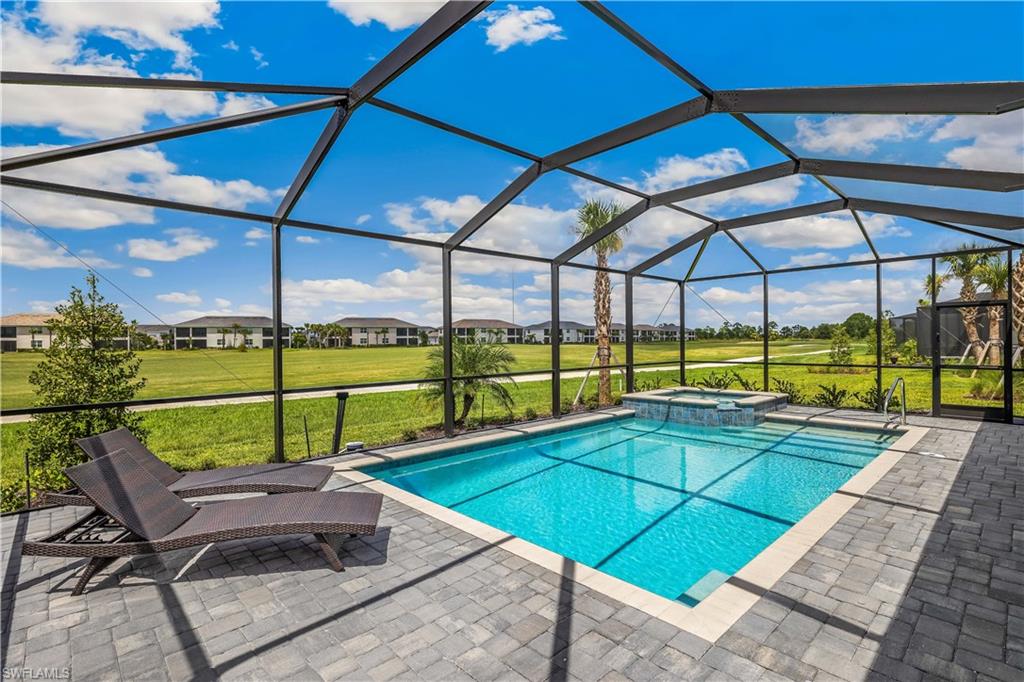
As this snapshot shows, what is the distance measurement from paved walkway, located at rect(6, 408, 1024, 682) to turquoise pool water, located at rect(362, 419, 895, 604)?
1.11 meters

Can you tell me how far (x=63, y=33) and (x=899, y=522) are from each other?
336 inches

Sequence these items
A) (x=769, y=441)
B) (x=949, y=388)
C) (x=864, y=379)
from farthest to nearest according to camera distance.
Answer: (x=864, y=379) → (x=949, y=388) → (x=769, y=441)

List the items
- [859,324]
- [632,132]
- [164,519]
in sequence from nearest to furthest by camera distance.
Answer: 1. [164,519]
2. [632,132]
3. [859,324]

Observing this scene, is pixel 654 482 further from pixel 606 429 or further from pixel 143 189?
pixel 143 189

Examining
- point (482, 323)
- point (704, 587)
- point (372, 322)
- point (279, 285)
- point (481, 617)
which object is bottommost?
point (704, 587)

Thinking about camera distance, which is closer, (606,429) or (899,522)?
(899,522)

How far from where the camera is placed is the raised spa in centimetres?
1026

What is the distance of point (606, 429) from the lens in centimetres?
1003

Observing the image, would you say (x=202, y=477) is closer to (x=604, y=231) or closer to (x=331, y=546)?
(x=331, y=546)

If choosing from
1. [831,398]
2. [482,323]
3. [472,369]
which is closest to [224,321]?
[482,323]

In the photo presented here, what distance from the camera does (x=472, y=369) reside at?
1051 centimetres

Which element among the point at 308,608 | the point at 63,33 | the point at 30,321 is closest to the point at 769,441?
the point at 308,608

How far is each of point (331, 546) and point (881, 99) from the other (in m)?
5.67

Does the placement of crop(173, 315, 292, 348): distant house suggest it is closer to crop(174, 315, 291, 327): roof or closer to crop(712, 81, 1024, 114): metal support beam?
crop(174, 315, 291, 327): roof
